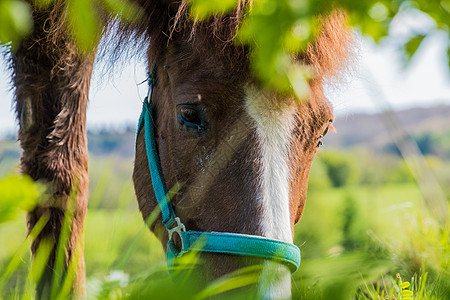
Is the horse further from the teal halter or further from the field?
the field

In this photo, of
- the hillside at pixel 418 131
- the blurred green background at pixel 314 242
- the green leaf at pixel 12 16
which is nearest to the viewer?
the green leaf at pixel 12 16

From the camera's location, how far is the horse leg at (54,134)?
2912mm

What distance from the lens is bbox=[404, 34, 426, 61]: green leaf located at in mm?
981

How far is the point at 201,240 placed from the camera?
1.87 meters

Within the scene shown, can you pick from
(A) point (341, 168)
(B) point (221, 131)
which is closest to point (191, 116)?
(B) point (221, 131)

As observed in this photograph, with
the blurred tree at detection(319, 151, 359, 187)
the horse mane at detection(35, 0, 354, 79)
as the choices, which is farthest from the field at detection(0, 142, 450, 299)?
the blurred tree at detection(319, 151, 359, 187)

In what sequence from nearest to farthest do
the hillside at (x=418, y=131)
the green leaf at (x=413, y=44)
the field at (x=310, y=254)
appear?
the green leaf at (x=413, y=44), the field at (x=310, y=254), the hillside at (x=418, y=131)

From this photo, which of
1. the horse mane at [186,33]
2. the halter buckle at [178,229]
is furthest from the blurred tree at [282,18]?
the halter buckle at [178,229]

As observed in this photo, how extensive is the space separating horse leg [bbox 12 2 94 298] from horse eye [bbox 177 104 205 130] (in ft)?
3.73

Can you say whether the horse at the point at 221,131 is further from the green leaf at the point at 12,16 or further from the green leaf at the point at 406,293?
the green leaf at the point at 12,16

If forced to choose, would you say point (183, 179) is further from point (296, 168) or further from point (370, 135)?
point (370, 135)

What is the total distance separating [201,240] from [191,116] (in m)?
0.54

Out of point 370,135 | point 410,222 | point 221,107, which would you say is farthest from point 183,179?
point 370,135

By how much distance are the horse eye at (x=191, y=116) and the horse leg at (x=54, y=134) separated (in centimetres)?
114
